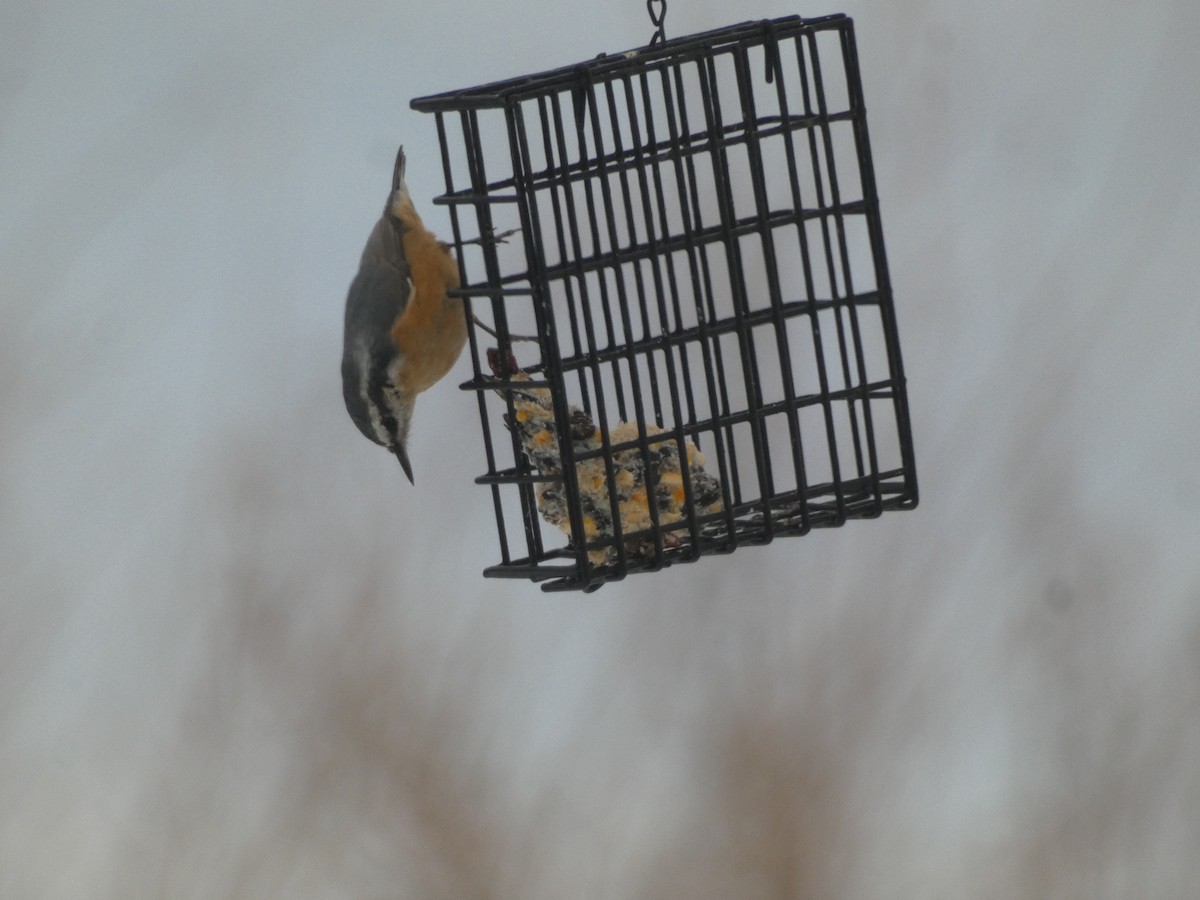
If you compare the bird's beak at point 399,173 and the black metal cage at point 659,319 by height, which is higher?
the bird's beak at point 399,173

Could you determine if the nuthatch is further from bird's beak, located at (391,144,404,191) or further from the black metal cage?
the black metal cage

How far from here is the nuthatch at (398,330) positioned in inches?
121

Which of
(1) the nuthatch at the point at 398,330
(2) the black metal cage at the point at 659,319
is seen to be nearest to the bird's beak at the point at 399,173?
(1) the nuthatch at the point at 398,330

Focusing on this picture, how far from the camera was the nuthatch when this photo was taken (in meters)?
3.08

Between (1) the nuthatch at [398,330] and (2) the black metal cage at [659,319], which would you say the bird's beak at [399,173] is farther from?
(2) the black metal cage at [659,319]

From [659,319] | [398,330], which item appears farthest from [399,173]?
[659,319]

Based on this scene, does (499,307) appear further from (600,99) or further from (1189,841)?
(1189,841)

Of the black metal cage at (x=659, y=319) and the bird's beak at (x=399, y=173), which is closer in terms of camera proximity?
the black metal cage at (x=659, y=319)

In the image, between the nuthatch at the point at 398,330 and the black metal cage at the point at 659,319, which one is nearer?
the black metal cage at the point at 659,319

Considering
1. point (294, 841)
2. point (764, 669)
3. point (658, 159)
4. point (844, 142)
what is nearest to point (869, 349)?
point (844, 142)

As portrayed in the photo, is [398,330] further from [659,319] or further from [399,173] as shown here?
[659,319]

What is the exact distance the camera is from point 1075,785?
4.09m

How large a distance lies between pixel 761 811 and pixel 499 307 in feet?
7.64

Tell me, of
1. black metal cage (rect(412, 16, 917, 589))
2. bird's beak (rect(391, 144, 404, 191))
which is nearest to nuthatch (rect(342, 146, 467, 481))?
bird's beak (rect(391, 144, 404, 191))
